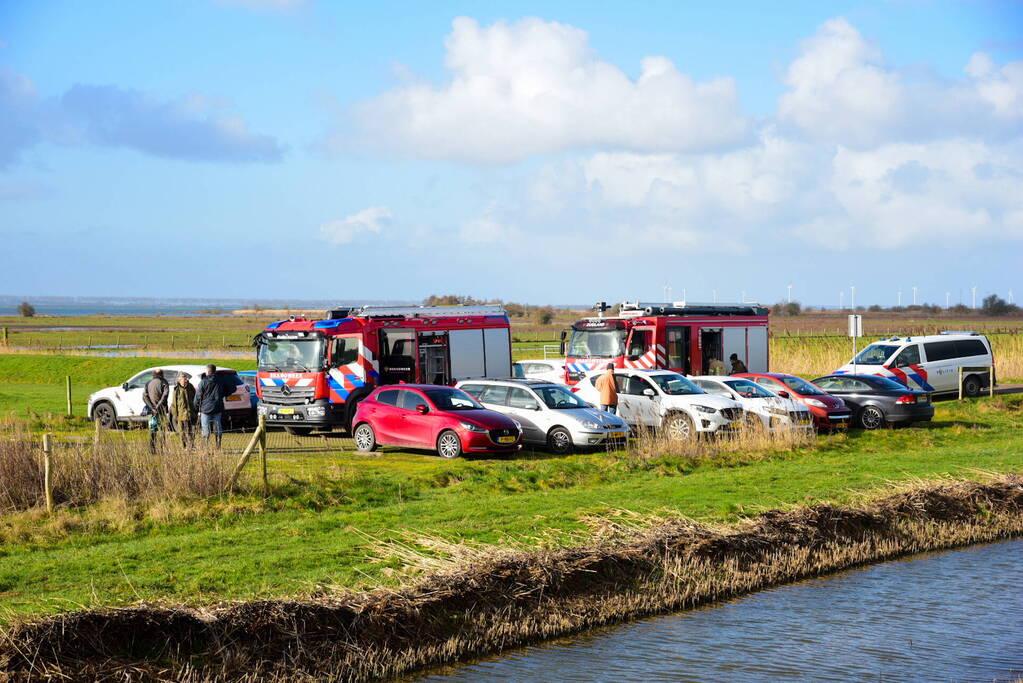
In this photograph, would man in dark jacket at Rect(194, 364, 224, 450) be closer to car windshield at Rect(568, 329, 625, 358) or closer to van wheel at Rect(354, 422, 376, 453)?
van wheel at Rect(354, 422, 376, 453)

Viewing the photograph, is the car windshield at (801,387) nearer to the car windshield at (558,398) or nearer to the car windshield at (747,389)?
the car windshield at (747,389)

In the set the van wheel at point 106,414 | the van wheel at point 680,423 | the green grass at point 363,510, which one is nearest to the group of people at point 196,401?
the green grass at point 363,510

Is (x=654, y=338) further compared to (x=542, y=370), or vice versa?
Answer: (x=542, y=370)

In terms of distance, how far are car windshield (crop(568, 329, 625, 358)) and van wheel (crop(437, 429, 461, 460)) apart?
34.2 ft

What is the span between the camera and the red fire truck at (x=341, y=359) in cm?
2469

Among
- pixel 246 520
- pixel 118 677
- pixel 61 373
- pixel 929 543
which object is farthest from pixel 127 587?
pixel 61 373

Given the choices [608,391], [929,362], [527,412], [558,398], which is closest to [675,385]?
[608,391]

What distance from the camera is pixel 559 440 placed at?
21.7 m

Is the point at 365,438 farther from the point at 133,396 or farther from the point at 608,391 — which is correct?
→ the point at 133,396

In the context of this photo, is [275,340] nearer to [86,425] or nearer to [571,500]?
[86,425]

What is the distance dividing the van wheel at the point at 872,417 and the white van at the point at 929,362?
26.1 ft

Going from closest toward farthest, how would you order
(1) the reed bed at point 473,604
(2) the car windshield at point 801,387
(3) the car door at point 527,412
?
(1) the reed bed at point 473,604
(3) the car door at point 527,412
(2) the car windshield at point 801,387

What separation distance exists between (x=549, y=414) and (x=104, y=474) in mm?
9549

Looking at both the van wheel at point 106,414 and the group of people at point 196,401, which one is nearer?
the group of people at point 196,401
